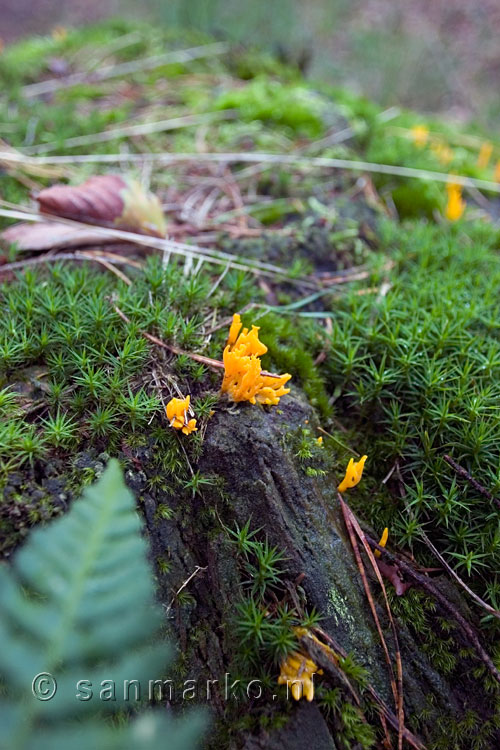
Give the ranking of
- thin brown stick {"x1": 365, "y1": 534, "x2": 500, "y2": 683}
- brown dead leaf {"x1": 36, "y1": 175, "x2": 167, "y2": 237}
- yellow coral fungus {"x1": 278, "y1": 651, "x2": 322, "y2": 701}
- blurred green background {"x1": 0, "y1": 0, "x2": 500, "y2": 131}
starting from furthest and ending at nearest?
blurred green background {"x1": 0, "y1": 0, "x2": 500, "y2": 131}
brown dead leaf {"x1": 36, "y1": 175, "x2": 167, "y2": 237}
thin brown stick {"x1": 365, "y1": 534, "x2": 500, "y2": 683}
yellow coral fungus {"x1": 278, "y1": 651, "x2": 322, "y2": 701}

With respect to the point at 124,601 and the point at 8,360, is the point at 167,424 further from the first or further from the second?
the point at 124,601

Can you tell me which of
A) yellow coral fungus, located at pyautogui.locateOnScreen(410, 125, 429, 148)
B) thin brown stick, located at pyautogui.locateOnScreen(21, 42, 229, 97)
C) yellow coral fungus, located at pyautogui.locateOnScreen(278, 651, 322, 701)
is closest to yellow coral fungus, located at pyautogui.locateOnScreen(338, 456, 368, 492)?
yellow coral fungus, located at pyautogui.locateOnScreen(278, 651, 322, 701)

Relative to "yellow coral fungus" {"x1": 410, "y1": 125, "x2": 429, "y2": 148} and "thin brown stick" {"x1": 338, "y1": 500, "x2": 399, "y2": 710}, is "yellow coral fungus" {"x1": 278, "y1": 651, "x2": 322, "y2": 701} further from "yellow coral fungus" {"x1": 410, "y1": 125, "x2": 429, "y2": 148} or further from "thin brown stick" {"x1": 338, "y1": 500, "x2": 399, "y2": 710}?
"yellow coral fungus" {"x1": 410, "y1": 125, "x2": 429, "y2": 148}

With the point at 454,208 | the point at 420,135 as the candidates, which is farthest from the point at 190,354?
the point at 420,135

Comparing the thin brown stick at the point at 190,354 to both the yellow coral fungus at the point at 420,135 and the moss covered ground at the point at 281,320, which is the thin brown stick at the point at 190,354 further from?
the yellow coral fungus at the point at 420,135

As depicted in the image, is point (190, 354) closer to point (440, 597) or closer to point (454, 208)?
point (440, 597)

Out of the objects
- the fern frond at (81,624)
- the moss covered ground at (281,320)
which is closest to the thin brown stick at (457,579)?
the moss covered ground at (281,320)
